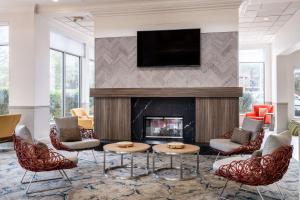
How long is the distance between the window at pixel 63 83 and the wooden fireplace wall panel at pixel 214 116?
17.2 ft

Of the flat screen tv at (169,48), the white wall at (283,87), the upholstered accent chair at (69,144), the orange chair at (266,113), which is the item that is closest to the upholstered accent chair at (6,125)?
the upholstered accent chair at (69,144)

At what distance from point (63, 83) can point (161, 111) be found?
4745 millimetres

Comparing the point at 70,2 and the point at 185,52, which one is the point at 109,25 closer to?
the point at 70,2

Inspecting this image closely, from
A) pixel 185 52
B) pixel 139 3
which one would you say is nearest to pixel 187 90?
pixel 185 52

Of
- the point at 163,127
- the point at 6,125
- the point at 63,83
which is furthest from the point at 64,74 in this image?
the point at 163,127

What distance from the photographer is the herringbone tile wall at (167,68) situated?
20.9ft

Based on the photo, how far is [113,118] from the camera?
22.4 feet

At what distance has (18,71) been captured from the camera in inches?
292

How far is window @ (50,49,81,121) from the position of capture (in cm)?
932

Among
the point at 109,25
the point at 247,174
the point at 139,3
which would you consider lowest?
the point at 247,174

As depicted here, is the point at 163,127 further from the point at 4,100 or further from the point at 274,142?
the point at 4,100

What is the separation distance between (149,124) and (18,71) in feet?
12.5

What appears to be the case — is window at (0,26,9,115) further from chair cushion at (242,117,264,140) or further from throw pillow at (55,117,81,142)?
chair cushion at (242,117,264,140)

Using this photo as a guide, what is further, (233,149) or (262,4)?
(262,4)
